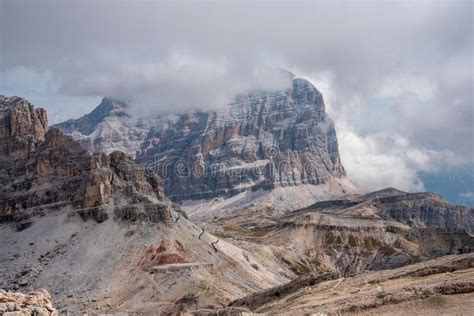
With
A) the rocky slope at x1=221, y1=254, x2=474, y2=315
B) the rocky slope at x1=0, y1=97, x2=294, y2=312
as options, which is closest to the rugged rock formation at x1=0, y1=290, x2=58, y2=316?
the rocky slope at x1=221, y1=254, x2=474, y2=315

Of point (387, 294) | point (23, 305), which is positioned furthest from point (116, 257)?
point (23, 305)

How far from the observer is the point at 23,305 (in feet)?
180

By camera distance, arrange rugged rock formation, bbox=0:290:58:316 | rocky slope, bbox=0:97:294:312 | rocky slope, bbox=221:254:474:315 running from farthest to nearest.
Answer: rocky slope, bbox=0:97:294:312, rocky slope, bbox=221:254:474:315, rugged rock formation, bbox=0:290:58:316

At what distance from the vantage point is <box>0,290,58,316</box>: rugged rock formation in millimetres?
52750

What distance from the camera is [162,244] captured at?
575 feet

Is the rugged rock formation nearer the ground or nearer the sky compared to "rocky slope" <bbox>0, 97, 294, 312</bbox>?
nearer the sky

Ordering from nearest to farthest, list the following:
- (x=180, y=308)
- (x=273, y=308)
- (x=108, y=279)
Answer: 1. (x=273, y=308)
2. (x=180, y=308)
3. (x=108, y=279)

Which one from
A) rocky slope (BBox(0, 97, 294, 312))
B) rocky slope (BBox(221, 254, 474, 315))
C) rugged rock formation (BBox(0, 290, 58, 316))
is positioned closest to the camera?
rugged rock formation (BBox(0, 290, 58, 316))

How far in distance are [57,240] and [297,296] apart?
103 meters

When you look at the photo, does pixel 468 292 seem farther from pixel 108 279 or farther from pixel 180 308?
pixel 108 279

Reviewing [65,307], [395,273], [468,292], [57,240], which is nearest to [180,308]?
[65,307]

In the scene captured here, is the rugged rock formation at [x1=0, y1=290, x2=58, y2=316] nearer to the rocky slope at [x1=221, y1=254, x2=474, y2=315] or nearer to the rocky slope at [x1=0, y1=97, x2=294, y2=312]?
the rocky slope at [x1=221, y1=254, x2=474, y2=315]

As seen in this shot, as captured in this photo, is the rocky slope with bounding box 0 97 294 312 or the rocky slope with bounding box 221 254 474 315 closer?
the rocky slope with bounding box 221 254 474 315

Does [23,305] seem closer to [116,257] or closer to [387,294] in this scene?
[387,294]
